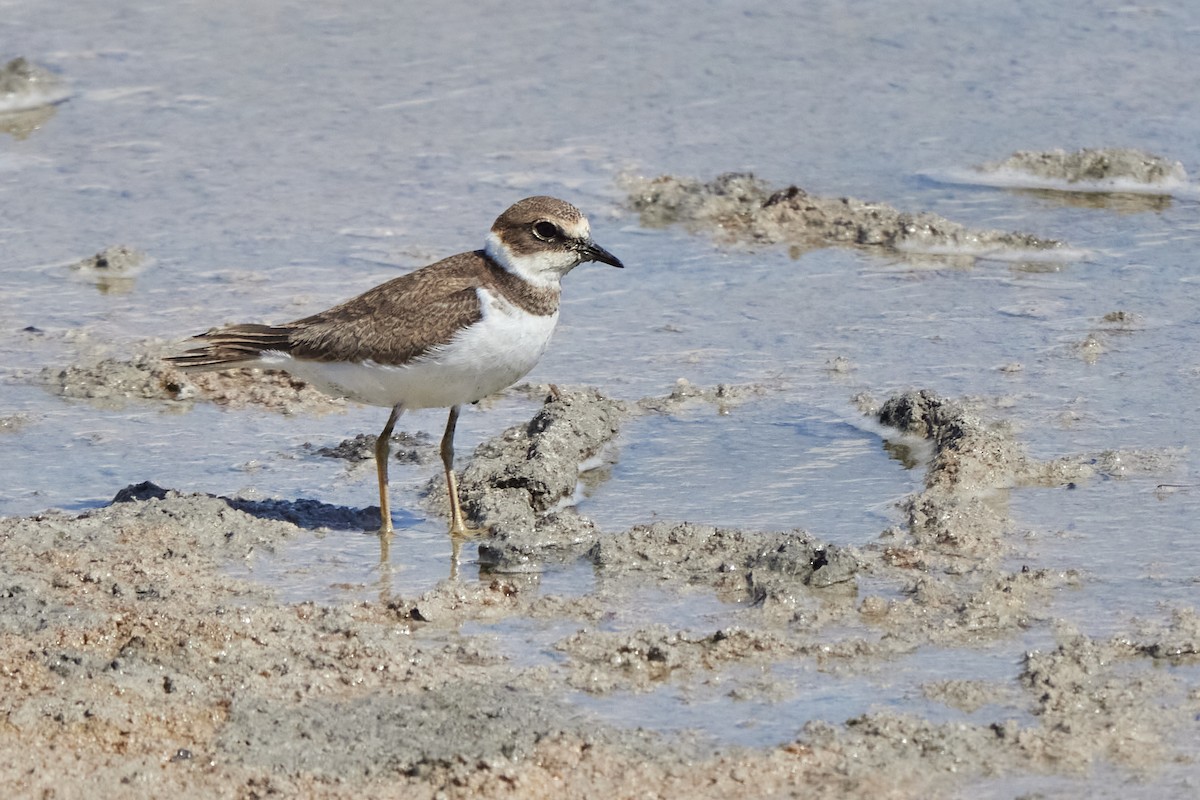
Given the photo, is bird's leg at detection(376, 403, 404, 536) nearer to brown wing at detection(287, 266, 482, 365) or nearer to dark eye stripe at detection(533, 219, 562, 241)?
brown wing at detection(287, 266, 482, 365)

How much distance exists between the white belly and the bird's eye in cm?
37

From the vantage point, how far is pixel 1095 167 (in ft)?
35.7

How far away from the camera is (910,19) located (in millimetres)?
13398

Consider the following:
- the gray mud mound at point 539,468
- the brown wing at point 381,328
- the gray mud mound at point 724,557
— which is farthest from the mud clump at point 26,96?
the gray mud mound at point 724,557

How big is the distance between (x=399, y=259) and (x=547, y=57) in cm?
363

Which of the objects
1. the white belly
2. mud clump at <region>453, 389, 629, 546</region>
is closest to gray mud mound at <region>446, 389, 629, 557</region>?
mud clump at <region>453, 389, 629, 546</region>

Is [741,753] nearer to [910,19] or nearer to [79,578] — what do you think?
[79,578]

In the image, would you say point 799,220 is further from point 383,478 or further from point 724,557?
point 724,557

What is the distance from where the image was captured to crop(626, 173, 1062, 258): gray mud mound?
9.99m

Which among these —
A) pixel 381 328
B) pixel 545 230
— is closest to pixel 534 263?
pixel 545 230

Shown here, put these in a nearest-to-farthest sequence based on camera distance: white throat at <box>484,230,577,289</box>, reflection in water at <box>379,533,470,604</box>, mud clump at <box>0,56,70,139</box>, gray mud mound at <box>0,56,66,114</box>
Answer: reflection in water at <box>379,533,470,604</box>, white throat at <box>484,230,577,289</box>, mud clump at <box>0,56,70,139</box>, gray mud mound at <box>0,56,66,114</box>

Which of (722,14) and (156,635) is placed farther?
(722,14)

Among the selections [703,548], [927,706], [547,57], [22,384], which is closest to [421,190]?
[547,57]

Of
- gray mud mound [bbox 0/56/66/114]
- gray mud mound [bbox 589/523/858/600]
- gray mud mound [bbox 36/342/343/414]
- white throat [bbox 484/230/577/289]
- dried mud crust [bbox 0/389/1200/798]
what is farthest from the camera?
gray mud mound [bbox 0/56/66/114]
